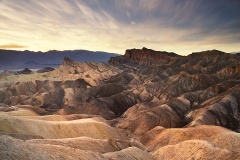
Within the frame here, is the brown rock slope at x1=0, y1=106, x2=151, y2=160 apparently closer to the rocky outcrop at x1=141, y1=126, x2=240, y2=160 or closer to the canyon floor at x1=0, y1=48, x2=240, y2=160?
the canyon floor at x1=0, y1=48, x2=240, y2=160

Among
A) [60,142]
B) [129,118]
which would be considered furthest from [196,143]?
[129,118]

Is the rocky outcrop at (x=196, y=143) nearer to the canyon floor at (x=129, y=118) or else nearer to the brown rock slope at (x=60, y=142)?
the canyon floor at (x=129, y=118)

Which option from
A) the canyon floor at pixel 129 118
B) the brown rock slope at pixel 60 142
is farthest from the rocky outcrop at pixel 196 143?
the brown rock slope at pixel 60 142

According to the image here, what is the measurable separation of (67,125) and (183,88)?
228 ft

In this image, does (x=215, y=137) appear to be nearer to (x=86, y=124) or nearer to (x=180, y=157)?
(x=180, y=157)

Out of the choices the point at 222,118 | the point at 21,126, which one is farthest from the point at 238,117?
the point at 21,126

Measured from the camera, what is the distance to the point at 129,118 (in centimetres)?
8175

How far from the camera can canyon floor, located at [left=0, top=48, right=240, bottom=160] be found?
106 ft

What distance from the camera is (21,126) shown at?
43.8 metres

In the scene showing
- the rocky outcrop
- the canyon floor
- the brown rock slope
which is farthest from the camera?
the rocky outcrop

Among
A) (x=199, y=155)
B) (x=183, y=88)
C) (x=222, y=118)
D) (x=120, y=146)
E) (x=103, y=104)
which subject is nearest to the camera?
(x=199, y=155)

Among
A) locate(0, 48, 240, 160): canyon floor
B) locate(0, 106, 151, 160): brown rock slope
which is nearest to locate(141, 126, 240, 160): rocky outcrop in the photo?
locate(0, 48, 240, 160): canyon floor

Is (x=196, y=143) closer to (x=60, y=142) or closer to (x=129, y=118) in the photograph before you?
(x=60, y=142)

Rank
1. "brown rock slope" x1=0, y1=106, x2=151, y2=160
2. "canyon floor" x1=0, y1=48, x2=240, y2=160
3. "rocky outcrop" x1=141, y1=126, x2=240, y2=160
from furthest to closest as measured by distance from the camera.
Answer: "rocky outcrop" x1=141, y1=126, x2=240, y2=160 < "canyon floor" x1=0, y1=48, x2=240, y2=160 < "brown rock slope" x1=0, y1=106, x2=151, y2=160
